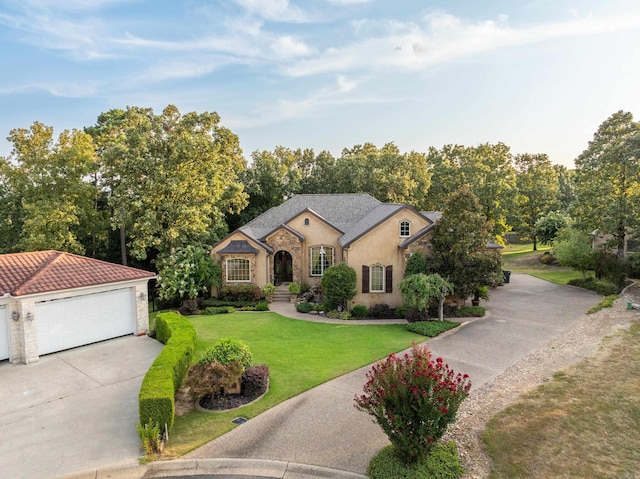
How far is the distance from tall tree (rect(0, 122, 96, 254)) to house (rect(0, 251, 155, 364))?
7.83 m

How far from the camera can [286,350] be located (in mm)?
16234

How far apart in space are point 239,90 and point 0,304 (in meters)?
15.4

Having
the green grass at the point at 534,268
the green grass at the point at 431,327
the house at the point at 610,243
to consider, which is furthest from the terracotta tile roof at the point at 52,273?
the house at the point at 610,243

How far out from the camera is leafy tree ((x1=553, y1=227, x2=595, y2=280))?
27.9m

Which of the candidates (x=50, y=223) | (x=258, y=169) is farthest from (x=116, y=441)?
(x=258, y=169)

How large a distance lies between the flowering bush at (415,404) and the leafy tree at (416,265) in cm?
1331

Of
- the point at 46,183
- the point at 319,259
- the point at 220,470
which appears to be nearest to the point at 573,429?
the point at 220,470

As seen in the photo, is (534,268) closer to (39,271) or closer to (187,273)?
(187,273)

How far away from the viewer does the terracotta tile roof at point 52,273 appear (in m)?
15.6

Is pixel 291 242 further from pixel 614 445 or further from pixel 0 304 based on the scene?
pixel 614 445

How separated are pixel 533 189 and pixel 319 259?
3431 cm

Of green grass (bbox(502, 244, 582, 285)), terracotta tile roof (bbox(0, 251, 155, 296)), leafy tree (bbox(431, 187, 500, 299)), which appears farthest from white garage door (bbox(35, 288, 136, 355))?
green grass (bbox(502, 244, 582, 285))

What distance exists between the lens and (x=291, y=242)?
27.1 meters

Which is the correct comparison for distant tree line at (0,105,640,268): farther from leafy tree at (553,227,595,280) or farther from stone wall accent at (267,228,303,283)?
stone wall accent at (267,228,303,283)
